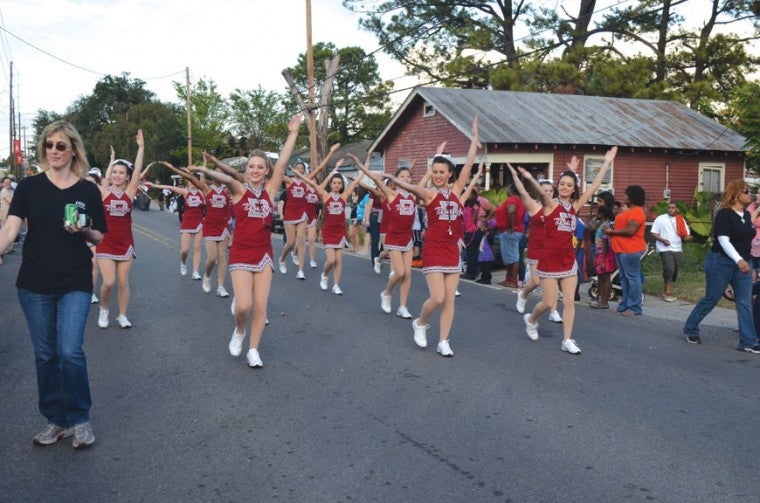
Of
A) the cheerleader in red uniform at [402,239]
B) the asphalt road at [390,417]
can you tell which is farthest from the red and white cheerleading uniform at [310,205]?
the asphalt road at [390,417]

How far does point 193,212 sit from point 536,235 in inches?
250

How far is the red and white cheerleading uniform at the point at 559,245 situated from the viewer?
7938mm

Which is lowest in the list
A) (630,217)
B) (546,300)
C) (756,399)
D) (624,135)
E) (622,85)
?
(756,399)

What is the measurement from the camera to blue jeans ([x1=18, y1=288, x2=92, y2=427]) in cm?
470

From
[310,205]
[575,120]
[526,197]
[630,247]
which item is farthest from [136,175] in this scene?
[575,120]

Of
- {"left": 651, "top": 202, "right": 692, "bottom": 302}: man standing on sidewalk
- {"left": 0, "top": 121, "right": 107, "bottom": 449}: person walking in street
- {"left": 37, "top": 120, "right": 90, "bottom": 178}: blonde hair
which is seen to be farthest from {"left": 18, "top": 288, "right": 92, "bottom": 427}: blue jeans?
{"left": 651, "top": 202, "right": 692, "bottom": 302}: man standing on sidewalk

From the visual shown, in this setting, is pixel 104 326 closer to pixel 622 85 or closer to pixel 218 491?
pixel 218 491

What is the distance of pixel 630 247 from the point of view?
1077 centimetres

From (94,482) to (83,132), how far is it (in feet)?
312

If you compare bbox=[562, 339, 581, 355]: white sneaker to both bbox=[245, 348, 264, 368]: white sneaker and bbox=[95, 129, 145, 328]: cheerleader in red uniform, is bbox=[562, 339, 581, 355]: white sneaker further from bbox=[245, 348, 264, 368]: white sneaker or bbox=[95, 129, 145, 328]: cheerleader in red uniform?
bbox=[95, 129, 145, 328]: cheerleader in red uniform

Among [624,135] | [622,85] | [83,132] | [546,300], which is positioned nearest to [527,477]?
[546,300]

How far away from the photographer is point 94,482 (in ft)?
14.4

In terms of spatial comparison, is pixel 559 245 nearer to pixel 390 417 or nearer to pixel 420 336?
pixel 420 336

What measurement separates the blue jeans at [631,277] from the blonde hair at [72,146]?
Answer: 318 inches
